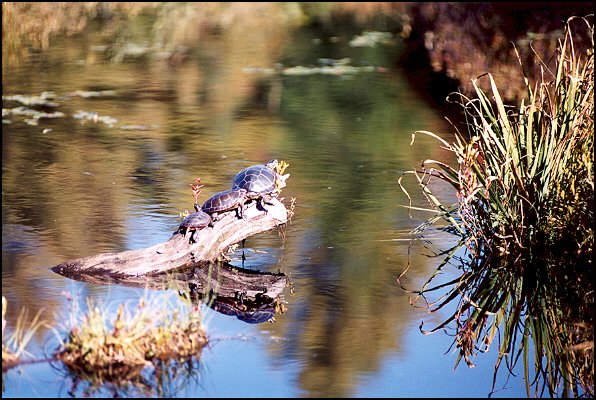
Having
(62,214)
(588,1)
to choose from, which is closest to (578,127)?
(62,214)

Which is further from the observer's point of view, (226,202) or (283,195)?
(283,195)

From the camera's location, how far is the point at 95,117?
12.1 m

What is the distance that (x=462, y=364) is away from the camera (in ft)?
18.1

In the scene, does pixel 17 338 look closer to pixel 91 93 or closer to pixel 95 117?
pixel 95 117

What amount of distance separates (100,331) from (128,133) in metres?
6.53

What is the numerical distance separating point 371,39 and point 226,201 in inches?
485

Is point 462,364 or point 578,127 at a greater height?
point 578,127

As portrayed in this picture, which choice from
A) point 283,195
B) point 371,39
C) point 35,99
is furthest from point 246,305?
point 371,39

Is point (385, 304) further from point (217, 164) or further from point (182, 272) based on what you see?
point (217, 164)

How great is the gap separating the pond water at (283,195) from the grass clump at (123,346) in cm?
11

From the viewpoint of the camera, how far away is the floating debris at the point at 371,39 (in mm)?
18109

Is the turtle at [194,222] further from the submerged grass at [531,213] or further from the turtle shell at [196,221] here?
the submerged grass at [531,213]

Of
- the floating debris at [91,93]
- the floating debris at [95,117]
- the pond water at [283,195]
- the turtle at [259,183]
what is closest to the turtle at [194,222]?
the turtle at [259,183]

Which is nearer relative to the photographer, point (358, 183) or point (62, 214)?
point (62, 214)
